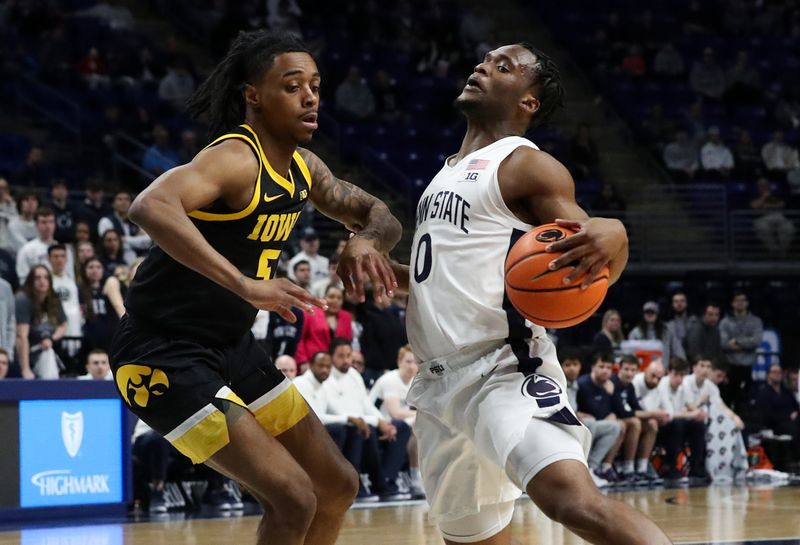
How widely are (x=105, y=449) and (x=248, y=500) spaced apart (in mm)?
1549

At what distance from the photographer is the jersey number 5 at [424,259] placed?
443 centimetres

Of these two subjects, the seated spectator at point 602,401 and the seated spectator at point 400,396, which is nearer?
the seated spectator at point 400,396

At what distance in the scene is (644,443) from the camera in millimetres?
13195

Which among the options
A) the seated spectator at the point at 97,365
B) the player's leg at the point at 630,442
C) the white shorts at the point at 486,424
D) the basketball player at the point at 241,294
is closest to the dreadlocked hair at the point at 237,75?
the basketball player at the point at 241,294

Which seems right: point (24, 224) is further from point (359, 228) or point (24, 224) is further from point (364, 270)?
point (364, 270)

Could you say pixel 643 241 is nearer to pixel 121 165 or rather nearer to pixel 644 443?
pixel 644 443

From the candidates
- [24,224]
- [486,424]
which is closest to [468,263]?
[486,424]

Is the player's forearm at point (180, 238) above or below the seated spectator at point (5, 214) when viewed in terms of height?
below

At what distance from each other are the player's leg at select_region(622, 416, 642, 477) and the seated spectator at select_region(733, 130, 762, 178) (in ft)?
22.7

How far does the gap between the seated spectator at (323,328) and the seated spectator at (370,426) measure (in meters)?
0.30

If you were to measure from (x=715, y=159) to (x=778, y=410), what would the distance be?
5.40 metres

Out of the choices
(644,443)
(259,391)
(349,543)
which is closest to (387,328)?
(644,443)

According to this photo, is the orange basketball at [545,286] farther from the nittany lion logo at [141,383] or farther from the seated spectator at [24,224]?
the seated spectator at [24,224]

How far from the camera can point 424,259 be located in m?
4.45
